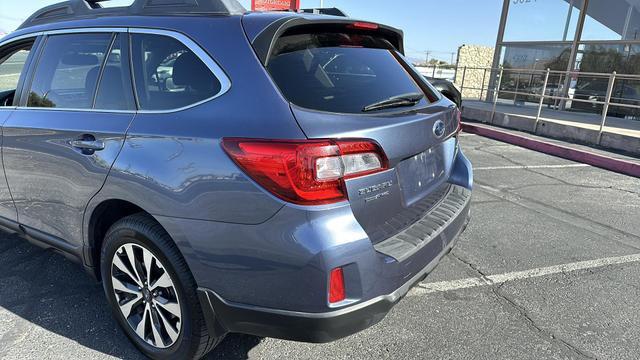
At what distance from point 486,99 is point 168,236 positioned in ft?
50.8

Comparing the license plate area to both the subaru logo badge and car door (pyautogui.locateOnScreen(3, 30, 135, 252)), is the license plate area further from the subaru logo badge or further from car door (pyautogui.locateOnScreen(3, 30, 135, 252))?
car door (pyautogui.locateOnScreen(3, 30, 135, 252))

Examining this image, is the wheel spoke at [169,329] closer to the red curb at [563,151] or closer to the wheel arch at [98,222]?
the wheel arch at [98,222]

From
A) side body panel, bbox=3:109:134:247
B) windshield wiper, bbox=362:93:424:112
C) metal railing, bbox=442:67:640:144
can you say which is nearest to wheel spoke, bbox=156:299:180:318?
side body panel, bbox=3:109:134:247

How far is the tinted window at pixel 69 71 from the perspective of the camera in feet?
8.86

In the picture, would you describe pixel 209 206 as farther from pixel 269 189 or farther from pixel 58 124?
pixel 58 124

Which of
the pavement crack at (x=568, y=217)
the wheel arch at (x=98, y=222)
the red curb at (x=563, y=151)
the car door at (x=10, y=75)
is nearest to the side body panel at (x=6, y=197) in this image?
the car door at (x=10, y=75)

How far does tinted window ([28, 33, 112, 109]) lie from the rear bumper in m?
1.51

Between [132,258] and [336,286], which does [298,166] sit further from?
[132,258]

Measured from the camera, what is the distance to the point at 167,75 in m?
2.35

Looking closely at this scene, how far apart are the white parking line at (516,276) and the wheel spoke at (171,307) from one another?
170 cm

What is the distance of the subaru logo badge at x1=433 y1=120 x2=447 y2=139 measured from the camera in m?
2.57

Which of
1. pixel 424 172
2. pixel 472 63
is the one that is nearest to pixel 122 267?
pixel 424 172

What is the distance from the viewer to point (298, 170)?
187 cm

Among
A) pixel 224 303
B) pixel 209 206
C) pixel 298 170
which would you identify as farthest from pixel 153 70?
pixel 224 303
